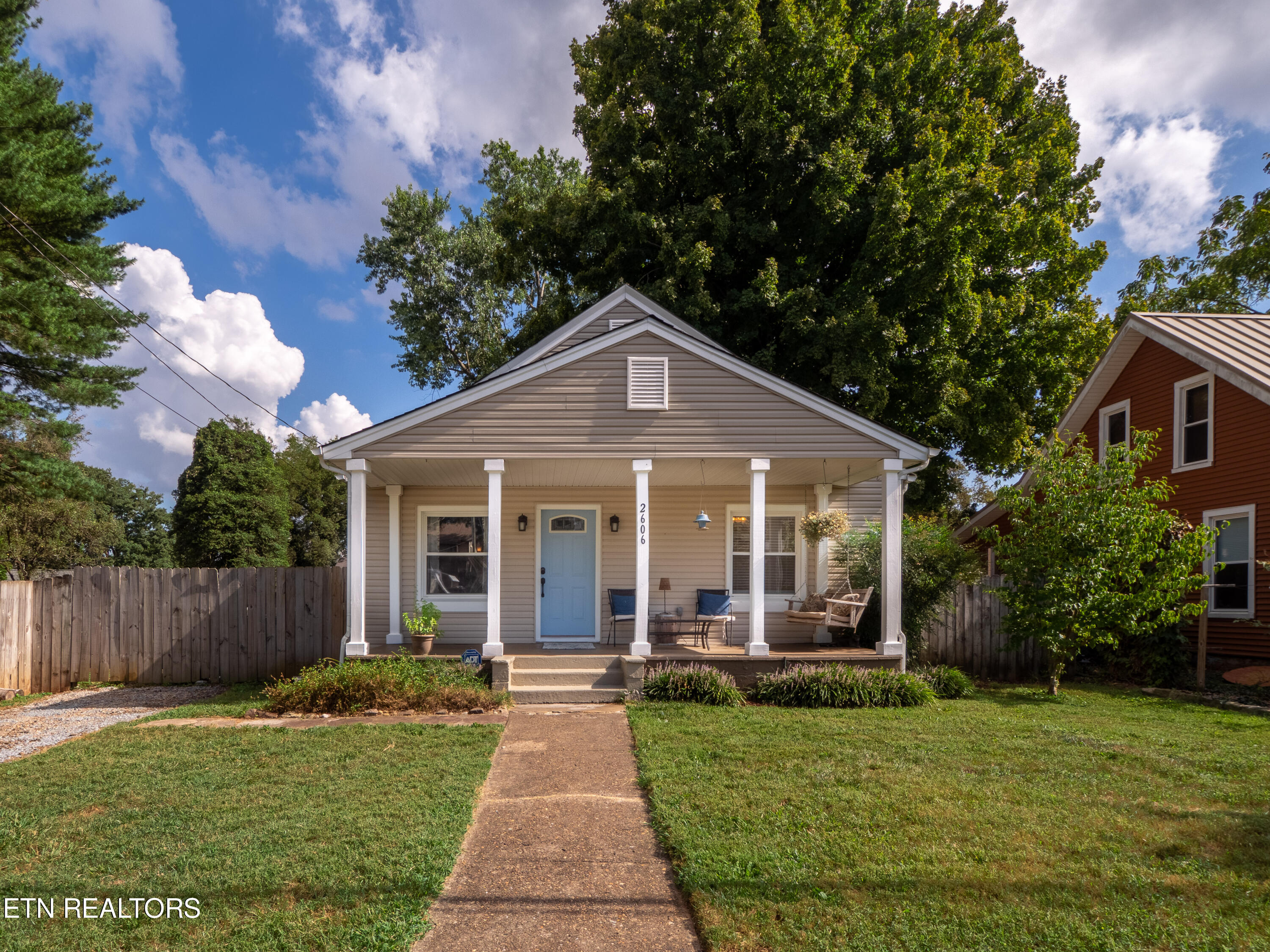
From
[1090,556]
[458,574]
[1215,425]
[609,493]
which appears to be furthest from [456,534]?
[1215,425]

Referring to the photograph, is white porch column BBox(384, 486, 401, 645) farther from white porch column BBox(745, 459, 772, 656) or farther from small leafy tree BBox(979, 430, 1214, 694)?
small leafy tree BBox(979, 430, 1214, 694)

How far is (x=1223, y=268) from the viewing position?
21516 mm

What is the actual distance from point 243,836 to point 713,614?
23.7ft

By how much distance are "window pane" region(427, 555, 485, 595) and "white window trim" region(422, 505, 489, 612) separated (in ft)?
0.29

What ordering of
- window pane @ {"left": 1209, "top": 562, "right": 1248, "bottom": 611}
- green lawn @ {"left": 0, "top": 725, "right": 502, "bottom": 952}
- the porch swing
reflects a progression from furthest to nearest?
window pane @ {"left": 1209, "top": 562, "right": 1248, "bottom": 611}, the porch swing, green lawn @ {"left": 0, "top": 725, "right": 502, "bottom": 952}

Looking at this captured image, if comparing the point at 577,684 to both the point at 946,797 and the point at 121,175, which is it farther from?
the point at 121,175

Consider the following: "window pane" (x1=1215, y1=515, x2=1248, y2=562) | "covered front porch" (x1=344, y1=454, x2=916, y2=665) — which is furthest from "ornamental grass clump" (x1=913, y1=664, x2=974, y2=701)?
"window pane" (x1=1215, y1=515, x2=1248, y2=562)

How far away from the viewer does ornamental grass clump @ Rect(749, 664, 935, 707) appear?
28.4 feet

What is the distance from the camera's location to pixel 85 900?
11.7 feet

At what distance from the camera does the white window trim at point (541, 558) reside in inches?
458

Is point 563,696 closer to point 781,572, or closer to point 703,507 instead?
point 703,507

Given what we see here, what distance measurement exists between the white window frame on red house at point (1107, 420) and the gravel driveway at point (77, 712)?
17.1 metres

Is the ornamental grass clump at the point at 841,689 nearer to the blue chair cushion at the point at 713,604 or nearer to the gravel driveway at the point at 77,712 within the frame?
the blue chair cushion at the point at 713,604

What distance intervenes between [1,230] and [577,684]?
561 inches
